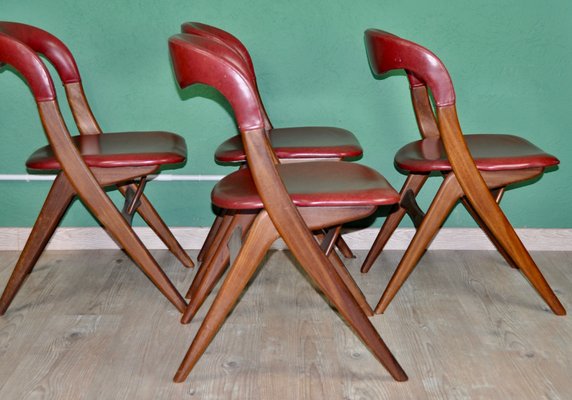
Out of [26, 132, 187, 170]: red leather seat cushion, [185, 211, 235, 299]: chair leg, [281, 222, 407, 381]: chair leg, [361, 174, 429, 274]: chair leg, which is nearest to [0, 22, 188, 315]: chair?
[26, 132, 187, 170]: red leather seat cushion

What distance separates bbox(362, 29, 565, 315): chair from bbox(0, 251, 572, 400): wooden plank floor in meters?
0.21

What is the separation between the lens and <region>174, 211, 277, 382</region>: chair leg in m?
2.44

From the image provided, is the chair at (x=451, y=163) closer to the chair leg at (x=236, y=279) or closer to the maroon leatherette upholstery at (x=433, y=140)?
the maroon leatherette upholstery at (x=433, y=140)

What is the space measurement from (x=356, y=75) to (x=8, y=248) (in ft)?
5.37

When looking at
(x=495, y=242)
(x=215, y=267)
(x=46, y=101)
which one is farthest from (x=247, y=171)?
(x=495, y=242)

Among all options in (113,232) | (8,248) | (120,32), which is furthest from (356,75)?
(8,248)

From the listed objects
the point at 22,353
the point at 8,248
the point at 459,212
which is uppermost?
the point at 459,212

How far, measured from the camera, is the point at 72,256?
361 cm

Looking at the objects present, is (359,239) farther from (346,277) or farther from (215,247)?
(346,277)

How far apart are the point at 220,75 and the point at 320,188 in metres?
0.45

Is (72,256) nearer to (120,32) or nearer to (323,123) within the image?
(120,32)

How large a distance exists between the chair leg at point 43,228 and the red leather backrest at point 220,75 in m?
0.86

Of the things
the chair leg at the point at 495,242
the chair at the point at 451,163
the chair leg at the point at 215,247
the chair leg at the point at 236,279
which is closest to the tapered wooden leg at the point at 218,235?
the chair leg at the point at 215,247

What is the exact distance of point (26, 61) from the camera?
2682 mm
